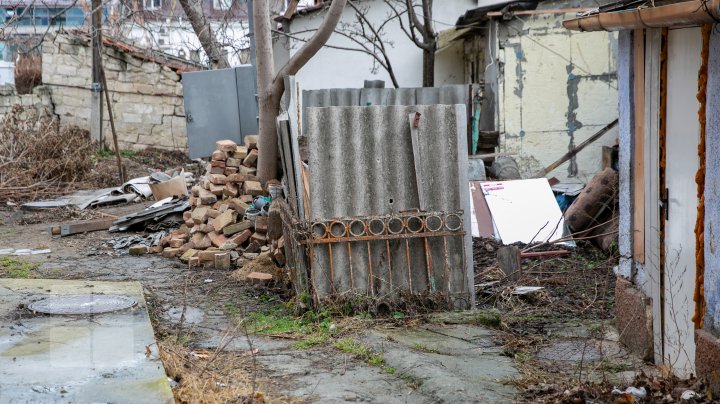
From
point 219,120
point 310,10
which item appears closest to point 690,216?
point 219,120

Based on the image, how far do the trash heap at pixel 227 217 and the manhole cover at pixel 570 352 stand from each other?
3681 millimetres

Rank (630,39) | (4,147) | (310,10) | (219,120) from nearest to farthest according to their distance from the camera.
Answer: (630,39), (219,120), (4,147), (310,10)

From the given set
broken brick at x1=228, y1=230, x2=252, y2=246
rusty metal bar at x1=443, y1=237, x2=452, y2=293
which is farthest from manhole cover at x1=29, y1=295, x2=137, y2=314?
broken brick at x1=228, y1=230, x2=252, y2=246

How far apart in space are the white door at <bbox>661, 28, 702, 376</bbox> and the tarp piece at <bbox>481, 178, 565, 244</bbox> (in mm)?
4853

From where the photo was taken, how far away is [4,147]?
54.6 ft

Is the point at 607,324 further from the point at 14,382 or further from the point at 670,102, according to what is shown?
the point at 14,382

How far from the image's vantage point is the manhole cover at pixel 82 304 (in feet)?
22.1

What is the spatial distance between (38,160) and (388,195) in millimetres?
11536

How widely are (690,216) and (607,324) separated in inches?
79.0

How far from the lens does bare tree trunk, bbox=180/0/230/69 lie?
17.2 metres

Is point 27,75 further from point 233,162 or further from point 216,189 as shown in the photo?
point 216,189

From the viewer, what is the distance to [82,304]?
7012mm

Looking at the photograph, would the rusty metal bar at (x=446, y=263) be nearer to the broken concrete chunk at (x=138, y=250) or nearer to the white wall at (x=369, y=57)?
the broken concrete chunk at (x=138, y=250)

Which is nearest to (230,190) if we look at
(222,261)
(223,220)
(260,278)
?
(223,220)
